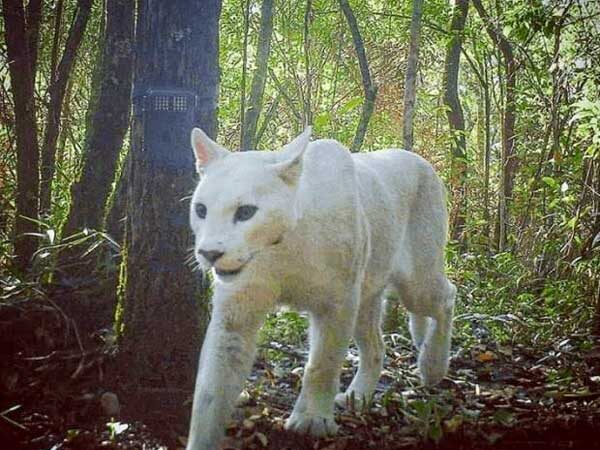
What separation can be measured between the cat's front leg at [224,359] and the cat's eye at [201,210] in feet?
1.16

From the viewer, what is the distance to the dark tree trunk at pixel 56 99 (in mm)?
4750

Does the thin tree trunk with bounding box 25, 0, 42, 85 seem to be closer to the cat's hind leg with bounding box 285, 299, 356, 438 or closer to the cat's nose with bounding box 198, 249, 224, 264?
the cat's hind leg with bounding box 285, 299, 356, 438

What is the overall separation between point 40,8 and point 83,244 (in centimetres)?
163

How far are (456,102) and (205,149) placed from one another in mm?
5328

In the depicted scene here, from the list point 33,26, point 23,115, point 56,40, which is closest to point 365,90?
point 56,40

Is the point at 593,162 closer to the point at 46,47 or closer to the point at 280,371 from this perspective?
the point at 280,371

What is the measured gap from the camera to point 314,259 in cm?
307

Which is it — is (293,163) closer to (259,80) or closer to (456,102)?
(259,80)

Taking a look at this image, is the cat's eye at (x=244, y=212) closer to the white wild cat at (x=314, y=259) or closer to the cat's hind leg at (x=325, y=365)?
the white wild cat at (x=314, y=259)

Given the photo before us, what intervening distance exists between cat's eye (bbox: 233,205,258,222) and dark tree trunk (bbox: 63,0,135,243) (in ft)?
6.11

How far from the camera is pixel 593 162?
513cm

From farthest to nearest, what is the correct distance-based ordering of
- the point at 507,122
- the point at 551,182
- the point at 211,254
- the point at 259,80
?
the point at 507,122 < the point at 551,182 < the point at 259,80 < the point at 211,254

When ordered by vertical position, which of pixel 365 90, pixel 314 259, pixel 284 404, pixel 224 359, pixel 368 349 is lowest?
pixel 284 404

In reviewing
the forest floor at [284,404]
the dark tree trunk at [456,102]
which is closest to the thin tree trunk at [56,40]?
the forest floor at [284,404]
